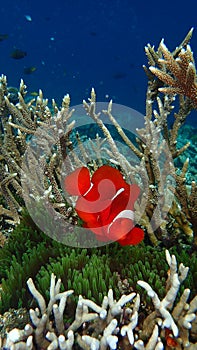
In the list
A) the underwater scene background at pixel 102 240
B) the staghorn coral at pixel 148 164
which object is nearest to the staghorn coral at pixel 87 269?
the underwater scene background at pixel 102 240

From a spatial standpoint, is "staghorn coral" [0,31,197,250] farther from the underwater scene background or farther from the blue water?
the blue water

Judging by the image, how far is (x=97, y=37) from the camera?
82500 millimetres

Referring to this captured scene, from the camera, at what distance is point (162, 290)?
2016 millimetres

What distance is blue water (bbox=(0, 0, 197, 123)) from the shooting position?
69.4 m

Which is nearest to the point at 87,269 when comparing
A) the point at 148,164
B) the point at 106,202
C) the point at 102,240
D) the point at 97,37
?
the point at 102,240

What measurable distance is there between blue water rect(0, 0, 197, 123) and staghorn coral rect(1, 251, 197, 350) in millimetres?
62794

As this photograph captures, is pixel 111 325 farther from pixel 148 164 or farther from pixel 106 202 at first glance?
pixel 148 164

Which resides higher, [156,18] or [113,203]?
[156,18]

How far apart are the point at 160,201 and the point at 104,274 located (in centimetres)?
99

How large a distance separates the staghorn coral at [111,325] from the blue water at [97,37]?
206ft

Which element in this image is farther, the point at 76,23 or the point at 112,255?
the point at 76,23

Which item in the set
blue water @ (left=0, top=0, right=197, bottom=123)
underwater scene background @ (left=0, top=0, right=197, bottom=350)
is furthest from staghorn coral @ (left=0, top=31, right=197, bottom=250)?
blue water @ (left=0, top=0, right=197, bottom=123)

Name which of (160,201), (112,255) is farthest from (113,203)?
(160,201)

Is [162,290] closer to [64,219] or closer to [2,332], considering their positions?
[2,332]
